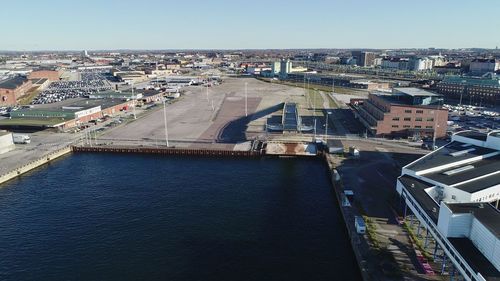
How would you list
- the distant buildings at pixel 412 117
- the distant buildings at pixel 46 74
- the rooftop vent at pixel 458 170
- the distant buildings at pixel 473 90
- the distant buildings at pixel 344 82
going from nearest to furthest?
the rooftop vent at pixel 458 170 < the distant buildings at pixel 412 117 < the distant buildings at pixel 473 90 < the distant buildings at pixel 344 82 < the distant buildings at pixel 46 74

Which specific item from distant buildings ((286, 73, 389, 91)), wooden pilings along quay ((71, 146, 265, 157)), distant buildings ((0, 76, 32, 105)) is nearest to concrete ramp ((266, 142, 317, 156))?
wooden pilings along quay ((71, 146, 265, 157))

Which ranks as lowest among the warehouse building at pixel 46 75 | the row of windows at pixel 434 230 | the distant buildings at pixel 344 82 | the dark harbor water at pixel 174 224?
the dark harbor water at pixel 174 224

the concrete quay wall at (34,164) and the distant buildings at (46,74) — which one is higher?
the distant buildings at (46,74)

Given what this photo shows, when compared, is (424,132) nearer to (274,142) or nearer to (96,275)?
(274,142)

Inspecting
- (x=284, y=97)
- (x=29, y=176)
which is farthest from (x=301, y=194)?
(x=284, y=97)

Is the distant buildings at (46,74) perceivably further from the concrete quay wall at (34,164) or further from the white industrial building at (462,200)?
the white industrial building at (462,200)

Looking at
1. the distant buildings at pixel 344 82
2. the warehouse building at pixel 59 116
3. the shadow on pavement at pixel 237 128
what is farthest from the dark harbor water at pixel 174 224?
the distant buildings at pixel 344 82
